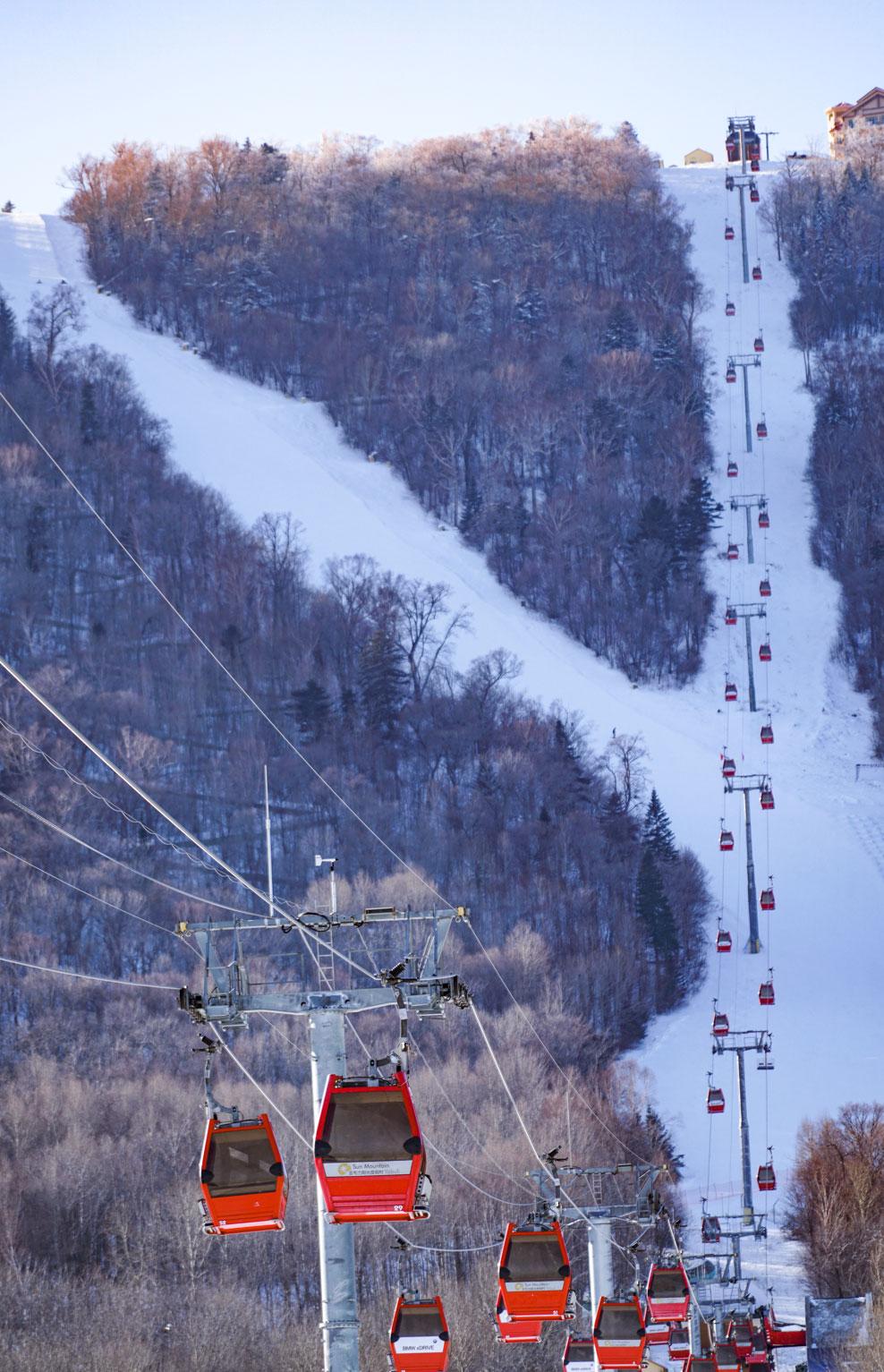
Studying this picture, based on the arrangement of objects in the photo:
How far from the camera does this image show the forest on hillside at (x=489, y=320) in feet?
331

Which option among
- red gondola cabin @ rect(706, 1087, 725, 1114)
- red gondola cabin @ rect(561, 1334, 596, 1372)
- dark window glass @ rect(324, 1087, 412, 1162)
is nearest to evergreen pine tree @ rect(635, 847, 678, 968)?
red gondola cabin @ rect(706, 1087, 725, 1114)

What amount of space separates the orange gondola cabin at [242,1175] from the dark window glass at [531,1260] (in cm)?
639

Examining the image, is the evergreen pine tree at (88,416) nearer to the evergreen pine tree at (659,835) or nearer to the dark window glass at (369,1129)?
the evergreen pine tree at (659,835)

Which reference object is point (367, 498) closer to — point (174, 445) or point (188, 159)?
point (174, 445)

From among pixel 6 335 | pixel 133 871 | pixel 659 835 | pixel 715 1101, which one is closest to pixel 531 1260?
pixel 715 1101

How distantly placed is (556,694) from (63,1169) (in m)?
43.4

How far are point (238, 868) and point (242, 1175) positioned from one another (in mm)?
57648

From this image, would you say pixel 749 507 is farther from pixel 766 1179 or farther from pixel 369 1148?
pixel 369 1148

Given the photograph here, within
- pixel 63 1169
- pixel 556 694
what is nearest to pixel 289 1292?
pixel 63 1169

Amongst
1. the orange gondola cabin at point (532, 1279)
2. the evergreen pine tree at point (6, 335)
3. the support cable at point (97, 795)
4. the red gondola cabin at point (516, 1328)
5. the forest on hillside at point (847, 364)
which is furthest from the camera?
the evergreen pine tree at point (6, 335)

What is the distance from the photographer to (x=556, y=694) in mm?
86625

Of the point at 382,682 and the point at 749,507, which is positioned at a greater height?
the point at 749,507

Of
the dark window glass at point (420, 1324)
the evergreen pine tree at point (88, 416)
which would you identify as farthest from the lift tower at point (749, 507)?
the dark window glass at point (420, 1324)

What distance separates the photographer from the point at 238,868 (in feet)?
243
